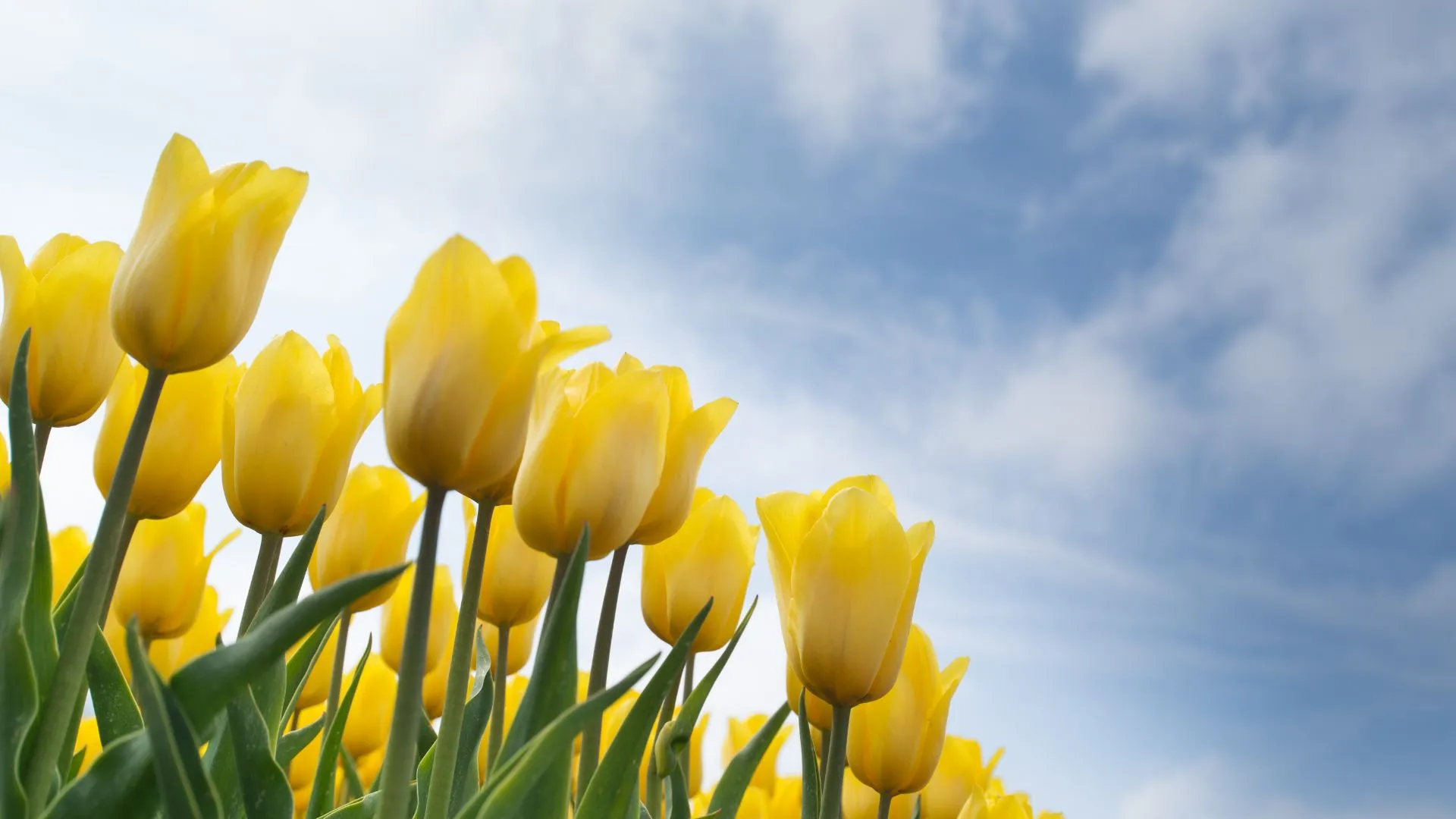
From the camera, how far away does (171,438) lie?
6.10ft

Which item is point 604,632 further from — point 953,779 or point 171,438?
point 953,779

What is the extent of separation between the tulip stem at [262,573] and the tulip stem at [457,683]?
0.56 meters

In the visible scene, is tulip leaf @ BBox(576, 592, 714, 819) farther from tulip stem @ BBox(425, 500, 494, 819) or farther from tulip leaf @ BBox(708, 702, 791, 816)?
tulip leaf @ BBox(708, 702, 791, 816)

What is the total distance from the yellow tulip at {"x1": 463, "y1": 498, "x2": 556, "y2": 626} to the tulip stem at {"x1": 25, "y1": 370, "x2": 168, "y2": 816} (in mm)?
831

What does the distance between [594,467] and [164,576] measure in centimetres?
130

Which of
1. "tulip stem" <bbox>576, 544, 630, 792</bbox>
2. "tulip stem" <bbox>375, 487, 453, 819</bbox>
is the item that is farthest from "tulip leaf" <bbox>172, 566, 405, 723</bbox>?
"tulip stem" <bbox>576, 544, 630, 792</bbox>

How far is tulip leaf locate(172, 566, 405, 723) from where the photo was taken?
41.3 inches

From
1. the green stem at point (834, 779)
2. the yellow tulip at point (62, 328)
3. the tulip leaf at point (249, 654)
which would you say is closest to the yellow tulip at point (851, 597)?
the green stem at point (834, 779)

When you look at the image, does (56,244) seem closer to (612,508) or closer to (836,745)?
(612,508)

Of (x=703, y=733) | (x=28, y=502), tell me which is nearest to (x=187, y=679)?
(x=28, y=502)

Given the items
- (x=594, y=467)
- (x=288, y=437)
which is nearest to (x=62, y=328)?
(x=288, y=437)

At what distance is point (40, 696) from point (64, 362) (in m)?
0.51

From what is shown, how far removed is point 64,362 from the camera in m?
1.71

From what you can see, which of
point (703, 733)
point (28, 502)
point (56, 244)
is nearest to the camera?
point (28, 502)
